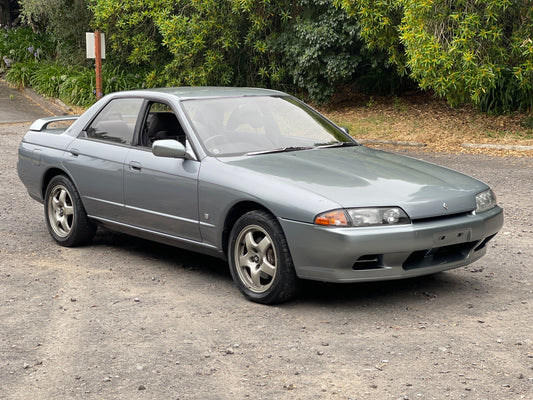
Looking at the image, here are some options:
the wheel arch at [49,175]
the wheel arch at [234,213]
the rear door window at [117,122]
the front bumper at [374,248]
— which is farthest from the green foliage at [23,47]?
the front bumper at [374,248]

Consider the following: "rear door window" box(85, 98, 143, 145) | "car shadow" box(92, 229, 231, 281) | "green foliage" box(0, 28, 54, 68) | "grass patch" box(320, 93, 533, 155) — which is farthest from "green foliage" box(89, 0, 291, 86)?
"rear door window" box(85, 98, 143, 145)

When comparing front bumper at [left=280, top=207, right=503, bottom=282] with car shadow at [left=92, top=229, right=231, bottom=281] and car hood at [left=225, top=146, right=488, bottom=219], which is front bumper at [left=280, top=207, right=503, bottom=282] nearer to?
car hood at [left=225, top=146, right=488, bottom=219]

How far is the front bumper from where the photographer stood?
17.5 feet

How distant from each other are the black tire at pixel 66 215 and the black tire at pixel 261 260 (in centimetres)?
214

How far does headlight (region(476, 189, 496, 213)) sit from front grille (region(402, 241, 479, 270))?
0.26 metres

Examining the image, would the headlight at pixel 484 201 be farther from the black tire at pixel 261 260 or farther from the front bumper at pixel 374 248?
the black tire at pixel 261 260

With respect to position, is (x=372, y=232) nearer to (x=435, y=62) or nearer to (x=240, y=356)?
(x=240, y=356)

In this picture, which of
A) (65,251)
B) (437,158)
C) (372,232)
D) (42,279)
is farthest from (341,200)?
(437,158)

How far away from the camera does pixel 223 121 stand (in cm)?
670

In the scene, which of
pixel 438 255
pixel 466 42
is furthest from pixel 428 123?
pixel 438 255

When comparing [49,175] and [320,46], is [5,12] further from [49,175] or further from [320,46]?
[49,175]

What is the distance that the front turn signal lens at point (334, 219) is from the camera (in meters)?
5.36

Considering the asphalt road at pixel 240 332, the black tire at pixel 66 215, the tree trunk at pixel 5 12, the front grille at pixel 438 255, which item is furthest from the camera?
the tree trunk at pixel 5 12

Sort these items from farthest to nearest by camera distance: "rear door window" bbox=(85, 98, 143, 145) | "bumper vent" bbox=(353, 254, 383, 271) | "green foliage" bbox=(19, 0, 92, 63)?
"green foliage" bbox=(19, 0, 92, 63)
"rear door window" bbox=(85, 98, 143, 145)
"bumper vent" bbox=(353, 254, 383, 271)
